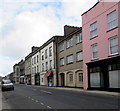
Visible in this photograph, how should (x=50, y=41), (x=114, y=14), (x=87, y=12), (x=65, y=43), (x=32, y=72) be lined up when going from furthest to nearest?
(x=32, y=72) → (x=50, y=41) → (x=65, y=43) → (x=87, y=12) → (x=114, y=14)

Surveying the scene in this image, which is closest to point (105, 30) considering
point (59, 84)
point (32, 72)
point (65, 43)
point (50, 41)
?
point (65, 43)

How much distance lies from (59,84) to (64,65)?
15.0ft

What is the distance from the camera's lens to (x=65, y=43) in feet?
141

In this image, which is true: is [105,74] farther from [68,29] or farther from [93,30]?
[68,29]

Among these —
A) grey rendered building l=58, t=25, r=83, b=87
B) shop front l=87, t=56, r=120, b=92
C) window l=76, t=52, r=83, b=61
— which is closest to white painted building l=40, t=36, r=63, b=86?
grey rendered building l=58, t=25, r=83, b=87

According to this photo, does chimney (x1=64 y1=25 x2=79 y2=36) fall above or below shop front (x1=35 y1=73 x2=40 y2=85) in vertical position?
above

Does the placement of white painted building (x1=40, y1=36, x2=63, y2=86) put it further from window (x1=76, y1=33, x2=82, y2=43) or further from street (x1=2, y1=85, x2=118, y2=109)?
street (x1=2, y1=85, x2=118, y2=109)

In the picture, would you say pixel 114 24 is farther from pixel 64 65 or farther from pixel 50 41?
pixel 50 41

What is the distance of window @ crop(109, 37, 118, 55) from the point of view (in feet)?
83.3

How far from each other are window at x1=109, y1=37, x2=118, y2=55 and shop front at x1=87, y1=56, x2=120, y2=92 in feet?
3.11

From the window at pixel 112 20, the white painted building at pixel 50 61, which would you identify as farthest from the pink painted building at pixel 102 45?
the white painted building at pixel 50 61

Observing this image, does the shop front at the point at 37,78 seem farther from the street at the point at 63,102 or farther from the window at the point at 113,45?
the street at the point at 63,102

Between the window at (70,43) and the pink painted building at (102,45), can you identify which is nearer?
the pink painted building at (102,45)

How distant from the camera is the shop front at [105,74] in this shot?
24780 millimetres
